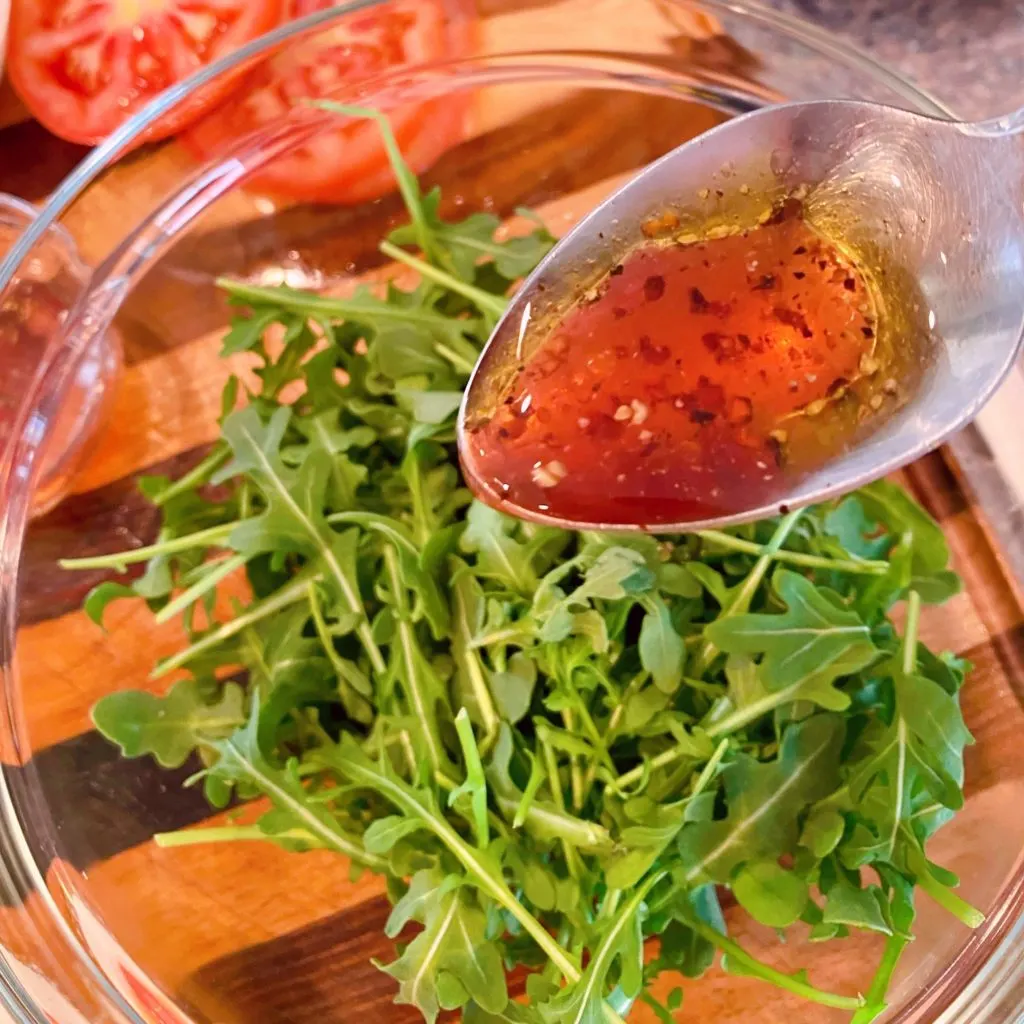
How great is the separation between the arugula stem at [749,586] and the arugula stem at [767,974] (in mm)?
184

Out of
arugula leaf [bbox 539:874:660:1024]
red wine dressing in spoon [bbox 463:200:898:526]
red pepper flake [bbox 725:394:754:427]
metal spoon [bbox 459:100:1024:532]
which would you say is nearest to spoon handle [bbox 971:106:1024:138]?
metal spoon [bbox 459:100:1024:532]

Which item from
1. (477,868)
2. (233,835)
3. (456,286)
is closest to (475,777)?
(477,868)

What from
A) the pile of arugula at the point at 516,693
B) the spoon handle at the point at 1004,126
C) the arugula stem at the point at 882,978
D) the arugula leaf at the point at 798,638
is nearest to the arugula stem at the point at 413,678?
the pile of arugula at the point at 516,693

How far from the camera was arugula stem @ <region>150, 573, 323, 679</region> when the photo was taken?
79cm

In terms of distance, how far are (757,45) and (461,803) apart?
0.70 m

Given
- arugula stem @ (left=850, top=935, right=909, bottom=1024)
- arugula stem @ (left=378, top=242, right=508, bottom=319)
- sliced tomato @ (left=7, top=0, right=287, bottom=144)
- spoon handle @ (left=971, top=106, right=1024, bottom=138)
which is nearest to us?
spoon handle @ (left=971, top=106, right=1024, bottom=138)

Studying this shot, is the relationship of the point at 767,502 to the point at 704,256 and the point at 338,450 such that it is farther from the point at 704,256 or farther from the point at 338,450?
the point at 338,450

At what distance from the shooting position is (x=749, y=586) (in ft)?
2.49

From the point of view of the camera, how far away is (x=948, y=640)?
0.89 m

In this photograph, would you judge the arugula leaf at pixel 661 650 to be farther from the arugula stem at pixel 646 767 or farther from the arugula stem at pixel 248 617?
the arugula stem at pixel 248 617

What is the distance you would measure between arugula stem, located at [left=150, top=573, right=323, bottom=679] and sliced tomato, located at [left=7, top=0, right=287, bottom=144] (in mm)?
494

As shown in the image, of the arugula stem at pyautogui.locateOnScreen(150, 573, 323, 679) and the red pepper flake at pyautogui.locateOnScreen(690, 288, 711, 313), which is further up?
the red pepper flake at pyautogui.locateOnScreen(690, 288, 711, 313)

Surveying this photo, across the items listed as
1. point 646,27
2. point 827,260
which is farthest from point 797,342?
point 646,27

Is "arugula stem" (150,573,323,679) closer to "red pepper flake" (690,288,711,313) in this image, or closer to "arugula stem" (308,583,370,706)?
"arugula stem" (308,583,370,706)
